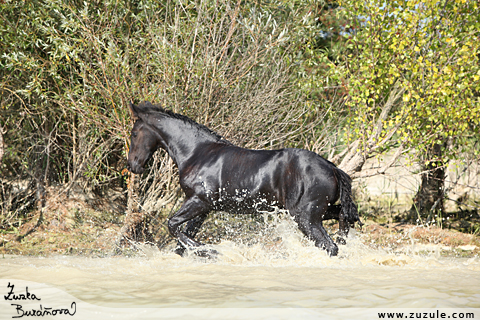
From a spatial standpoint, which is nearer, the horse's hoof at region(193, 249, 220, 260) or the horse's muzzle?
the horse's hoof at region(193, 249, 220, 260)

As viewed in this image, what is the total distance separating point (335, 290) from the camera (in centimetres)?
392

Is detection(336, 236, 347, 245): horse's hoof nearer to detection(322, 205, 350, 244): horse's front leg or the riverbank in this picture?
detection(322, 205, 350, 244): horse's front leg

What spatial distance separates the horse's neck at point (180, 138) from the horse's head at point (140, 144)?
0.14 metres

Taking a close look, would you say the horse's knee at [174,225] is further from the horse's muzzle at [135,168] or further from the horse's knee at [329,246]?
the horse's knee at [329,246]

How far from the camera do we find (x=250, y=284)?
419 cm

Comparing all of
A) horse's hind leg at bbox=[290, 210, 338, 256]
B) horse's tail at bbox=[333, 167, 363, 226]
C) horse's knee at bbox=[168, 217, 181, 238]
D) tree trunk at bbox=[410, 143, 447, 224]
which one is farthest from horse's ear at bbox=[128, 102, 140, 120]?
tree trunk at bbox=[410, 143, 447, 224]

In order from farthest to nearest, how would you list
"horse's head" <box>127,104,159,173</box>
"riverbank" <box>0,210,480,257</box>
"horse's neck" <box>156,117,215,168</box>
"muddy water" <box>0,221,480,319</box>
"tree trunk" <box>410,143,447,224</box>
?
"tree trunk" <box>410,143,447,224</box> → "riverbank" <box>0,210,480,257</box> → "horse's head" <box>127,104,159,173</box> → "horse's neck" <box>156,117,215,168</box> → "muddy water" <box>0,221,480,319</box>

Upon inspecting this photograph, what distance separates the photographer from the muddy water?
340cm

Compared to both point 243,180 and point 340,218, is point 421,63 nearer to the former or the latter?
point 340,218

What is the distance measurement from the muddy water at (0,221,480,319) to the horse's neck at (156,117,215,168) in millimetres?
1224

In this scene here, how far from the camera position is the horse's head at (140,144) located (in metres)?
5.95

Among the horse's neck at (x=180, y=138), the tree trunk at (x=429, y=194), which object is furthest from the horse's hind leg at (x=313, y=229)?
the tree trunk at (x=429, y=194)

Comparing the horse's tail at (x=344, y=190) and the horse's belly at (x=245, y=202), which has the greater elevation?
the horse's tail at (x=344, y=190)

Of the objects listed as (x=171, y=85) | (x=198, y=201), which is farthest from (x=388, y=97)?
(x=198, y=201)
